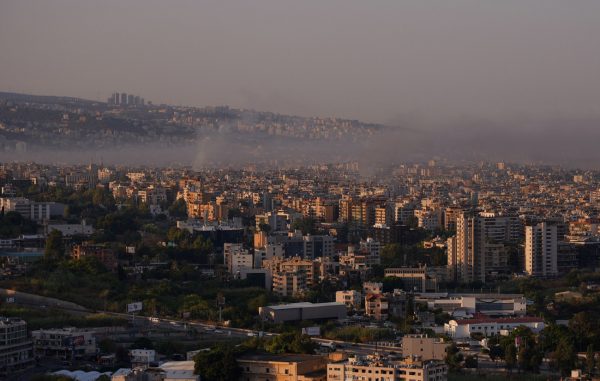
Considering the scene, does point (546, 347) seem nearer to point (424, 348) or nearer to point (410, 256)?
point (424, 348)

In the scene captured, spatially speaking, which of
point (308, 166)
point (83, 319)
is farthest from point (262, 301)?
point (308, 166)

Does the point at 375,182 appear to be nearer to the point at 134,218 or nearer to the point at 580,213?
the point at 580,213

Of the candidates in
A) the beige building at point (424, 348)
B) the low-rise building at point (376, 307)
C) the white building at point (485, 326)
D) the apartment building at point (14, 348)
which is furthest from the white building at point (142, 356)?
the low-rise building at point (376, 307)

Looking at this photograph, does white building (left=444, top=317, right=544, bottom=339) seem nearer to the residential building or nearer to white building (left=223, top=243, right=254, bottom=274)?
the residential building

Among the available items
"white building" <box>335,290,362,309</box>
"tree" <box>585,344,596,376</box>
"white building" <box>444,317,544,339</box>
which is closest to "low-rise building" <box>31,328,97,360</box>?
"white building" <box>444,317,544,339</box>

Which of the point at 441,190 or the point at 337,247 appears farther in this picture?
the point at 441,190

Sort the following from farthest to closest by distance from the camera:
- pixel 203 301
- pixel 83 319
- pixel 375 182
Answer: pixel 375 182 < pixel 203 301 < pixel 83 319
